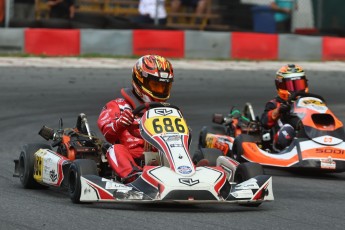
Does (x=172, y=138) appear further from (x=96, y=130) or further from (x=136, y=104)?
(x=96, y=130)

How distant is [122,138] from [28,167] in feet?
2.48

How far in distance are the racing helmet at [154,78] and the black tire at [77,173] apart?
0.89m

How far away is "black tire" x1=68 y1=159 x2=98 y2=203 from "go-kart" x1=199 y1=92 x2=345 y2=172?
Result: 2698mm

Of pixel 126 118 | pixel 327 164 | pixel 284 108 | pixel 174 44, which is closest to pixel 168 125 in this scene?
pixel 126 118

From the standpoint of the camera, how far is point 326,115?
377 inches

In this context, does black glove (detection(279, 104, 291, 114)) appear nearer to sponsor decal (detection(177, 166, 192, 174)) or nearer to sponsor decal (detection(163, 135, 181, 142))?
sponsor decal (detection(163, 135, 181, 142))

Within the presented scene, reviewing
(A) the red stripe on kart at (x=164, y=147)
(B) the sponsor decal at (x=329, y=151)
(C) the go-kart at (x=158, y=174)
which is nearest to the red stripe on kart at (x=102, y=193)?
(C) the go-kart at (x=158, y=174)

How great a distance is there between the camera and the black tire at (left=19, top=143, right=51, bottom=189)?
25.9 feet

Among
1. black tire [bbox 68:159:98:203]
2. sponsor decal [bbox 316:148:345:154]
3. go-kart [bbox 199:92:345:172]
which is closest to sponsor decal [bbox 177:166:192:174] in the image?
black tire [bbox 68:159:98:203]

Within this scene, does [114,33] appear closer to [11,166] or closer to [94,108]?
[94,108]

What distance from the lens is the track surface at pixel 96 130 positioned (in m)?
6.35

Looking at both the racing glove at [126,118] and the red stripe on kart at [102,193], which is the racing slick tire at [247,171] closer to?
the racing glove at [126,118]

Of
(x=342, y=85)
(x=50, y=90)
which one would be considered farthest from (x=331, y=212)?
(x=342, y=85)

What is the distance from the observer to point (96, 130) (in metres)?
12.2
